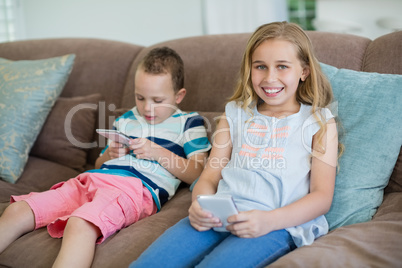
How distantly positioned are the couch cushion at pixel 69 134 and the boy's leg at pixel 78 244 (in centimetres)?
83

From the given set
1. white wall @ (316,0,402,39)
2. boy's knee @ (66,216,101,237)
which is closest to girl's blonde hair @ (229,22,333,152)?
boy's knee @ (66,216,101,237)

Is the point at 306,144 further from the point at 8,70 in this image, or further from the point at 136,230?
the point at 8,70

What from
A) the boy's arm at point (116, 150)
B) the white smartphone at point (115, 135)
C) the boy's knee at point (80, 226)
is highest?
the white smartphone at point (115, 135)

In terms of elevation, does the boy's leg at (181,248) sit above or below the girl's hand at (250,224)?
below

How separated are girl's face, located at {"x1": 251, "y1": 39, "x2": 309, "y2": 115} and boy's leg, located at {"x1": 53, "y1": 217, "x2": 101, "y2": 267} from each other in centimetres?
75

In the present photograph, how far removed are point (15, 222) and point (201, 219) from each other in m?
0.71

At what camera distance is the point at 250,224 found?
1.23 metres

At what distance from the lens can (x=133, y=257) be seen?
A: 136 centimetres

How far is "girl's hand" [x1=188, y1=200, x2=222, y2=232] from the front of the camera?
128 cm

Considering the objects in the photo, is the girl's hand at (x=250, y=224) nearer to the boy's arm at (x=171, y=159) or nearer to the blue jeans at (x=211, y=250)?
the blue jeans at (x=211, y=250)

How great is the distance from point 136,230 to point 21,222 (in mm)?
422

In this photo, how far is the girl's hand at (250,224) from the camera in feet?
4.04

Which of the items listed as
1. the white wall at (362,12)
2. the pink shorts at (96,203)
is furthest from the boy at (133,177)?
the white wall at (362,12)

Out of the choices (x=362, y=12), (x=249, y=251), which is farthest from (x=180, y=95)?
(x=362, y=12)
